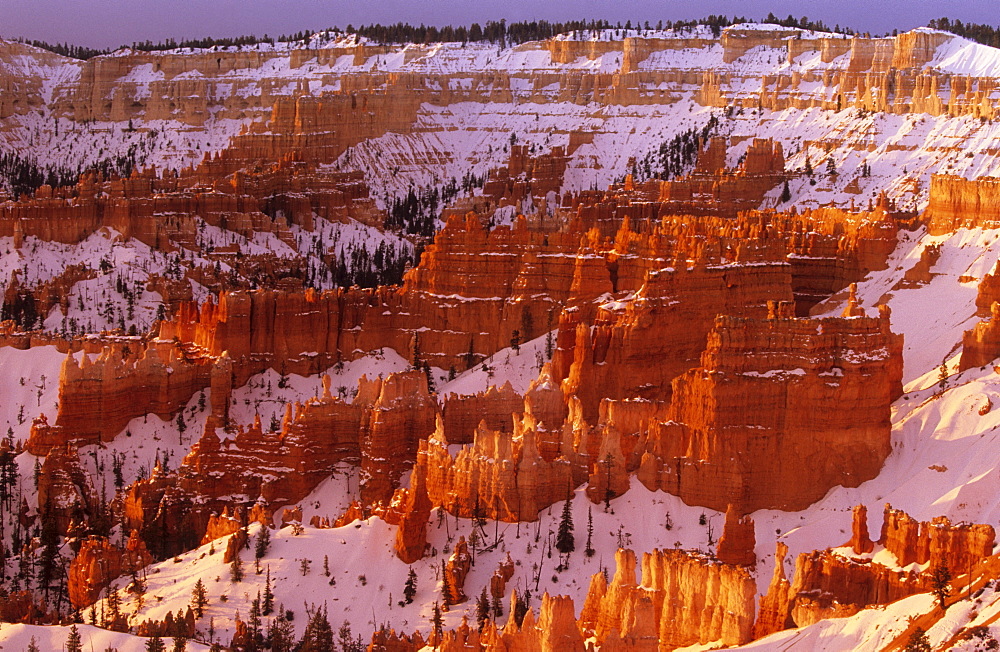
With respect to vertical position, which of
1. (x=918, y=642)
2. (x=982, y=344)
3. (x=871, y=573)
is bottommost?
(x=871, y=573)

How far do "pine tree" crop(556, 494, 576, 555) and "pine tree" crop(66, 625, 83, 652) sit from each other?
13377 mm

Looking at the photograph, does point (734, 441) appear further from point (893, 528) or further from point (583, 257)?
point (583, 257)

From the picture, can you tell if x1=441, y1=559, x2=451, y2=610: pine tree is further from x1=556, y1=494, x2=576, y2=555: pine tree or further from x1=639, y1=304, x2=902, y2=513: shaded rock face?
x1=639, y1=304, x2=902, y2=513: shaded rock face

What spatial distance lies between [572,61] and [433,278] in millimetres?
87707

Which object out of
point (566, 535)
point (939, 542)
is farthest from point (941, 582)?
point (566, 535)

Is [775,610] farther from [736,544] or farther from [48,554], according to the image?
[48,554]

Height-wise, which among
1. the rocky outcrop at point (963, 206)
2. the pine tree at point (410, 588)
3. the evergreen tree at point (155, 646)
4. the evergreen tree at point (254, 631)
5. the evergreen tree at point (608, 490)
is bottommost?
the evergreen tree at point (254, 631)

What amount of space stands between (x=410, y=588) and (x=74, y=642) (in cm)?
935

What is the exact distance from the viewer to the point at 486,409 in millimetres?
62250

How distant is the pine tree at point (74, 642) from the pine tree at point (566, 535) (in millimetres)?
13377

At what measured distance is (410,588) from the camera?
4925cm

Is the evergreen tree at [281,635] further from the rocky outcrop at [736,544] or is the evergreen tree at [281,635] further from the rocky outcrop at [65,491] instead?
the rocky outcrop at [65,491]

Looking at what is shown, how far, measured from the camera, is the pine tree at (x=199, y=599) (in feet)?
157

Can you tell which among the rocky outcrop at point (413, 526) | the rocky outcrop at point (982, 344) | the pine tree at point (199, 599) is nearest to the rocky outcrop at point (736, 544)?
the rocky outcrop at point (413, 526)
